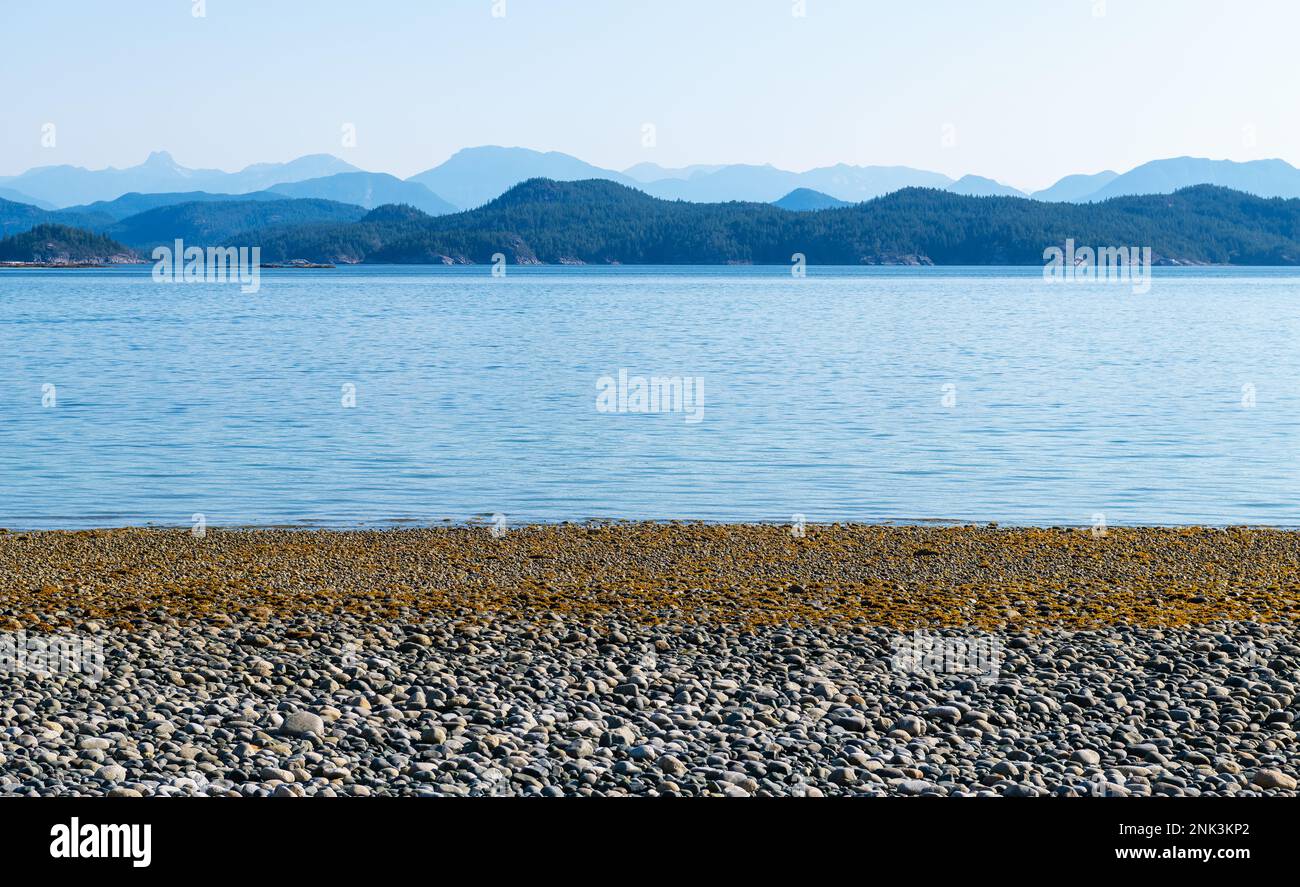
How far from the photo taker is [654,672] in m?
10.9

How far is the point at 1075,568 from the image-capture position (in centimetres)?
1631

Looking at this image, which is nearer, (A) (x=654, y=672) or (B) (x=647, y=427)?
(A) (x=654, y=672)

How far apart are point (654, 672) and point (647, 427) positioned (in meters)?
23.0

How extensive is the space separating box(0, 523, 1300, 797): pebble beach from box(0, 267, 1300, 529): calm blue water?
17.0 feet

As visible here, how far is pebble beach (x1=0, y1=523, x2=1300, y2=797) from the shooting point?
27.5ft

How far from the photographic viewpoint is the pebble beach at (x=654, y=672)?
838 centimetres

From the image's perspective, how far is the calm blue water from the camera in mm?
23062

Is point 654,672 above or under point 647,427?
under

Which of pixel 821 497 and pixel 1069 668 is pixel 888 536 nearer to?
pixel 821 497

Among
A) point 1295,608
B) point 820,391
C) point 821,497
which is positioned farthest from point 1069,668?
point 820,391

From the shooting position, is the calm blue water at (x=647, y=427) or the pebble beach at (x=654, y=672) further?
the calm blue water at (x=647, y=427)

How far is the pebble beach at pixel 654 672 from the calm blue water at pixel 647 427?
518cm

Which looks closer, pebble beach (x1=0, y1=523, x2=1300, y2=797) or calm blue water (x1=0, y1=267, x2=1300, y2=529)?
pebble beach (x1=0, y1=523, x2=1300, y2=797)
